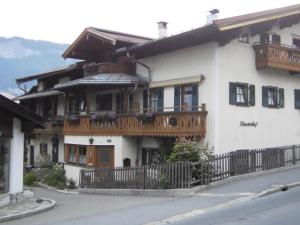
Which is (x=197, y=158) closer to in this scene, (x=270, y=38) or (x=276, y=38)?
(x=270, y=38)

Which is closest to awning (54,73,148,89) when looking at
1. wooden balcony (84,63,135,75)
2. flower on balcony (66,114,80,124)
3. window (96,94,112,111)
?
wooden balcony (84,63,135,75)

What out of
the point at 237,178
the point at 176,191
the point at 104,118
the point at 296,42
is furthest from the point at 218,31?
the point at 104,118

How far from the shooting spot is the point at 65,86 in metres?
29.0

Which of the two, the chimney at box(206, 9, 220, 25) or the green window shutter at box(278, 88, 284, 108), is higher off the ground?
the chimney at box(206, 9, 220, 25)

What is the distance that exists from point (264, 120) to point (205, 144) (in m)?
3.91

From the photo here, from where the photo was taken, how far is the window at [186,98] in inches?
912

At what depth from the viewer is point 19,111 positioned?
50.7 ft

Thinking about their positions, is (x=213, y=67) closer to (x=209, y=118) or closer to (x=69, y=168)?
(x=209, y=118)

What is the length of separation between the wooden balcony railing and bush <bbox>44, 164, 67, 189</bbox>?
257cm

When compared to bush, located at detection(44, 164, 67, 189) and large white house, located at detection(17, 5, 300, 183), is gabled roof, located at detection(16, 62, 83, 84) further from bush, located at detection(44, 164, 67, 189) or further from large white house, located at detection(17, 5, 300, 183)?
bush, located at detection(44, 164, 67, 189)

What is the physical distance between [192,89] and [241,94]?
231 centimetres

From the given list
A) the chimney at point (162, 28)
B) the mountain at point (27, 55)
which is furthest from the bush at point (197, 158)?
the mountain at point (27, 55)

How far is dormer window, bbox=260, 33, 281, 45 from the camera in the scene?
24.3 meters

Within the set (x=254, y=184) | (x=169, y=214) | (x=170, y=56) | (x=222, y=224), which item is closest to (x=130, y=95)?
(x=170, y=56)
